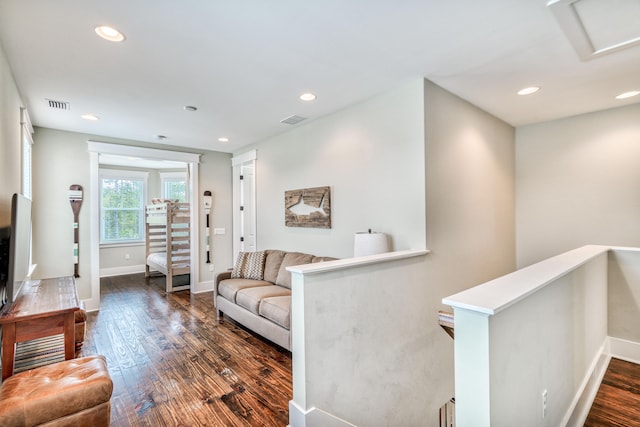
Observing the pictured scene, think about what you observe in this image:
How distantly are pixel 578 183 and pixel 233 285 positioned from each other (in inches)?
178

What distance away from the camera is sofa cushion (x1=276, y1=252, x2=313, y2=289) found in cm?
380

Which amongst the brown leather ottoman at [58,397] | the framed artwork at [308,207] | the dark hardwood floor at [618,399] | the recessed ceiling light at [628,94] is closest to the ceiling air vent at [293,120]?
the framed artwork at [308,207]

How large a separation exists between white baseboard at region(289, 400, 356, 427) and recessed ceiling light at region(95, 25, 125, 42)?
2706 millimetres

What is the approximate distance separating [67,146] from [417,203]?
4876 millimetres

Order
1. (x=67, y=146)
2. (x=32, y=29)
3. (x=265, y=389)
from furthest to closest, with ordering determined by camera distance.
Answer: (x=67, y=146) < (x=265, y=389) < (x=32, y=29)

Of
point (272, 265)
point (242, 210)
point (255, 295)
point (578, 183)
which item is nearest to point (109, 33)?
point (255, 295)

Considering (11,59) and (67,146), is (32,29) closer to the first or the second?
(11,59)

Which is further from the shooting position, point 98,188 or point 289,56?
point 98,188

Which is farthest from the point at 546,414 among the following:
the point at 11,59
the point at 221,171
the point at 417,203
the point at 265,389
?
the point at 221,171

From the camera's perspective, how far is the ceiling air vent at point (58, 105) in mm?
3266

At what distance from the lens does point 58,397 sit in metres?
1.63

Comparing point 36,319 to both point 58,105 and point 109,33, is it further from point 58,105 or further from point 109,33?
point 58,105

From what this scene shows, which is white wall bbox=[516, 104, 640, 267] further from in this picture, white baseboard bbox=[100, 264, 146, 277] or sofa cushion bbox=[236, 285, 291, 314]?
white baseboard bbox=[100, 264, 146, 277]

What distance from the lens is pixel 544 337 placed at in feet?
5.24
